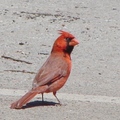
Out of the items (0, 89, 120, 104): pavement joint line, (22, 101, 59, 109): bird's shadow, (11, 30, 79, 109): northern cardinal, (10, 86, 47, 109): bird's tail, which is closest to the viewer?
(10, 86, 47, 109): bird's tail

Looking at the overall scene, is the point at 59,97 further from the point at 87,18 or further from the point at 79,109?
the point at 87,18

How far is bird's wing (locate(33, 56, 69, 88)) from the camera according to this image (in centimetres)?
838

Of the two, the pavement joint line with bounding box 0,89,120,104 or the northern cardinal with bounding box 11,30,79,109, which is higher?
the northern cardinal with bounding box 11,30,79,109

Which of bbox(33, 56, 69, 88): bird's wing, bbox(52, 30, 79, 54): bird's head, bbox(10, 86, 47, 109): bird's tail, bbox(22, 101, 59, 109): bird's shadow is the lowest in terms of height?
bbox(22, 101, 59, 109): bird's shadow

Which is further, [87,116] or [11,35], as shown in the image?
[11,35]

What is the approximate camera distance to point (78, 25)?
13.3m

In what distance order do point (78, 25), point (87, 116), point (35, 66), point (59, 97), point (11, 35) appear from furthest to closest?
1. point (78, 25)
2. point (11, 35)
3. point (35, 66)
4. point (59, 97)
5. point (87, 116)

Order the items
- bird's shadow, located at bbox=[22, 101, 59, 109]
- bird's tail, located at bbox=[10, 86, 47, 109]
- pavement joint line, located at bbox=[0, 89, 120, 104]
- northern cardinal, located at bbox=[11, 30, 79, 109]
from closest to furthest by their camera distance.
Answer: bird's tail, located at bbox=[10, 86, 47, 109]
northern cardinal, located at bbox=[11, 30, 79, 109]
bird's shadow, located at bbox=[22, 101, 59, 109]
pavement joint line, located at bbox=[0, 89, 120, 104]

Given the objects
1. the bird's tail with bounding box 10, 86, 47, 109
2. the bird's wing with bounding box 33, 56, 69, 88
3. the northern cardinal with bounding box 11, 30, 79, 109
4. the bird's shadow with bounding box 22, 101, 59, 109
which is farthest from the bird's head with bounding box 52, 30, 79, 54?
the bird's shadow with bounding box 22, 101, 59, 109

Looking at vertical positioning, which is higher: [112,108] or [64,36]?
[64,36]

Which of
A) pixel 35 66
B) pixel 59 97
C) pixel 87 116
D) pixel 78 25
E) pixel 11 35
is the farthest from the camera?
pixel 78 25

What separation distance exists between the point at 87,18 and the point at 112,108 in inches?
223

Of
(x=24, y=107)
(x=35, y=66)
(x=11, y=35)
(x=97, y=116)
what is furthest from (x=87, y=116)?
(x=11, y=35)

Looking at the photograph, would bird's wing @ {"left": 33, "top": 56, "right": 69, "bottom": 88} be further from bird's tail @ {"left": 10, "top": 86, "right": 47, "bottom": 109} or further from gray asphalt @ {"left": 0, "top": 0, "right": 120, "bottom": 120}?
gray asphalt @ {"left": 0, "top": 0, "right": 120, "bottom": 120}
